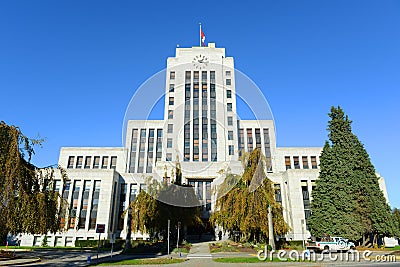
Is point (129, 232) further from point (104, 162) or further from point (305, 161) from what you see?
point (305, 161)

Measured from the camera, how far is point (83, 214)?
4044 centimetres

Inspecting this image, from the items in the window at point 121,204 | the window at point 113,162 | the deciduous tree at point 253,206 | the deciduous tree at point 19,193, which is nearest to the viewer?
the deciduous tree at point 19,193

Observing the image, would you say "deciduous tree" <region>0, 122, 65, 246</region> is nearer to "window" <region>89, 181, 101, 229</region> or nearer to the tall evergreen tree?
"window" <region>89, 181, 101, 229</region>

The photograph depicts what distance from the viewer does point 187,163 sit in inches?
1385

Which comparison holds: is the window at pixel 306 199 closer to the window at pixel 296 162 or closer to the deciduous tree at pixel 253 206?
the window at pixel 296 162

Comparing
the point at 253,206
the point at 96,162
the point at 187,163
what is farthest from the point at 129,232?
the point at 96,162

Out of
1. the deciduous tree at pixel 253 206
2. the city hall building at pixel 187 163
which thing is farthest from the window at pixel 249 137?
the deciduous tree at pixel 253 206

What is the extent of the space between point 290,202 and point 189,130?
22783 millimetres

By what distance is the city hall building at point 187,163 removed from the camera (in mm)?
37750

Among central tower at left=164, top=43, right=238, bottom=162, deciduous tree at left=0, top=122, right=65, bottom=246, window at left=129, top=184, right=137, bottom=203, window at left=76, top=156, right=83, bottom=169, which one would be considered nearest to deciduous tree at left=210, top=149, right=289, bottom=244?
deciduous tree at left=0, top=122, right=65, bottom=246

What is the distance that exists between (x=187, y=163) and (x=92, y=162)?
95.4 ft

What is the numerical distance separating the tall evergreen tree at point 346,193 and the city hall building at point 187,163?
19.4 ft

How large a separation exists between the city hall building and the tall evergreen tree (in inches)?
232

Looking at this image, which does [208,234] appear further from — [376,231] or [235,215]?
[376,231]
